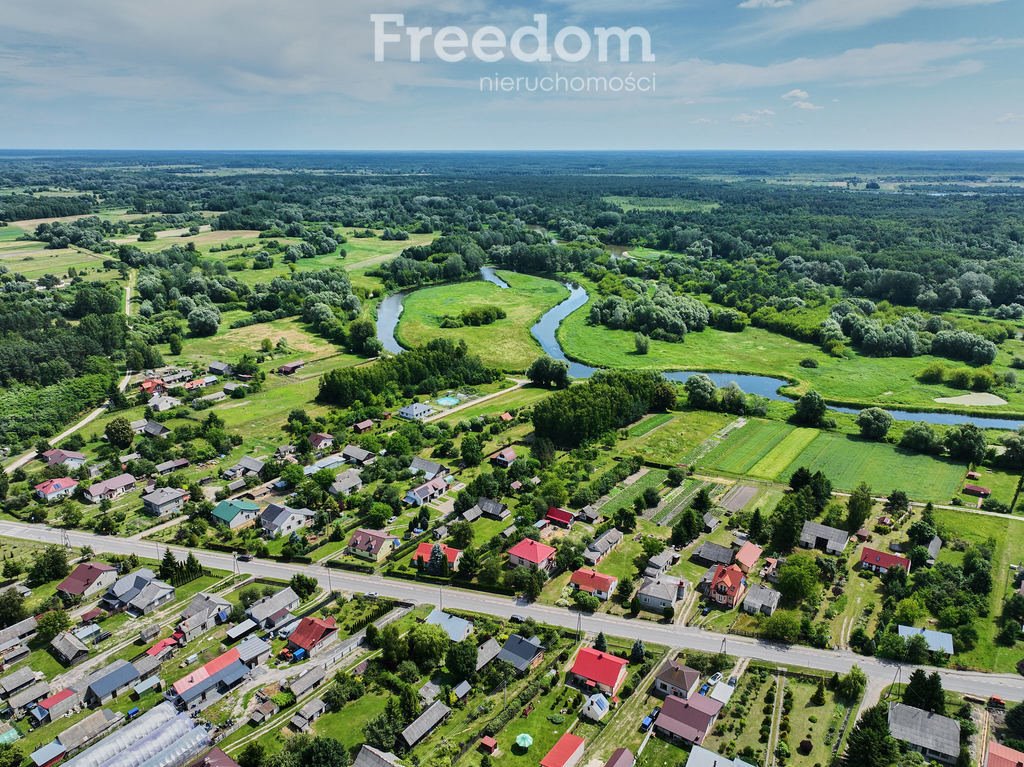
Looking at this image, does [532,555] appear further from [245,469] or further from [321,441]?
[245,469]

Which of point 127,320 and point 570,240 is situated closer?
point 127,320

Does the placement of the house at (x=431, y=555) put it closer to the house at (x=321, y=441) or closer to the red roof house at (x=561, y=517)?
the red roof house at (x=561, y=517)

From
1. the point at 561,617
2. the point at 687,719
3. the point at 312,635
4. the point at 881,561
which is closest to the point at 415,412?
the point at 312,635

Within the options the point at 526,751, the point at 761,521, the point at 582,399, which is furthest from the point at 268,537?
the point at 761,521

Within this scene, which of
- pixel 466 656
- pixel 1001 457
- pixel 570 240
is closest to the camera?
pixel 466 656

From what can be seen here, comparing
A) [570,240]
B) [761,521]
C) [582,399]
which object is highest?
[570,240]

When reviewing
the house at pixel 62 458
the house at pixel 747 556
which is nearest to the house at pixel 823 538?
the house at pixel 747 556

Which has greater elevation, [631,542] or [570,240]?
[570,240]

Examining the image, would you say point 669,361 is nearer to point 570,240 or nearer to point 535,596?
point 535,596
